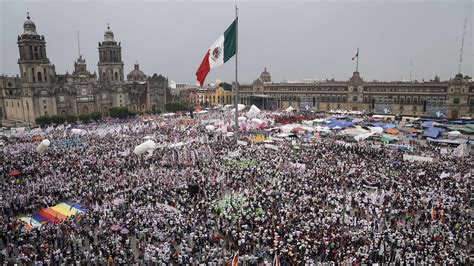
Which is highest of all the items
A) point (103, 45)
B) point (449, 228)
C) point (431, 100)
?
point (103, 45)

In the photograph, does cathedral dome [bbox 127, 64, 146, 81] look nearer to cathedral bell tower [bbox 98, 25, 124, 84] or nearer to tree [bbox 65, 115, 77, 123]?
cathedral bell tower [bbox 98, 25, 124, 84]

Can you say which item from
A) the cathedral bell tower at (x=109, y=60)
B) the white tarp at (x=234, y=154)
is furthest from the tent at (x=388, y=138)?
the cathedral bell tower at (x=109, y=60)

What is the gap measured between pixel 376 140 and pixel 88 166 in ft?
102

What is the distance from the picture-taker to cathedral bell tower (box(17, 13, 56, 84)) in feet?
200

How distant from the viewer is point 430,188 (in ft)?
68.2

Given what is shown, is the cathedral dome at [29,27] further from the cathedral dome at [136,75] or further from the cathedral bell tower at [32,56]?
the cathedral dome at [136,75]

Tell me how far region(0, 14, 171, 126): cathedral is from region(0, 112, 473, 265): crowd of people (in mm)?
34822

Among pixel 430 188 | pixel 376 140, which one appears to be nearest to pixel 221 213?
pixel 430 188

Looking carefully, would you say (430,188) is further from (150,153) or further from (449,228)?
(150,153)

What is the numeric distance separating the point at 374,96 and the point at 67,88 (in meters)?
64.6

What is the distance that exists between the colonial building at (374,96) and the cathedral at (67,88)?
28561 millimetres

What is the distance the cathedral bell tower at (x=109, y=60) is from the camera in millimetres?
76250

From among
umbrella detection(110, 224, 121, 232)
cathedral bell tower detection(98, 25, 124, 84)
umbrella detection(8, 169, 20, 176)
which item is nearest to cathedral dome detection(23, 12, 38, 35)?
cathedral bell tower detection(98, 25, 124, 84)

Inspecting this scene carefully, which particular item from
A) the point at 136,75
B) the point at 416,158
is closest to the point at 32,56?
the point at 136,75
